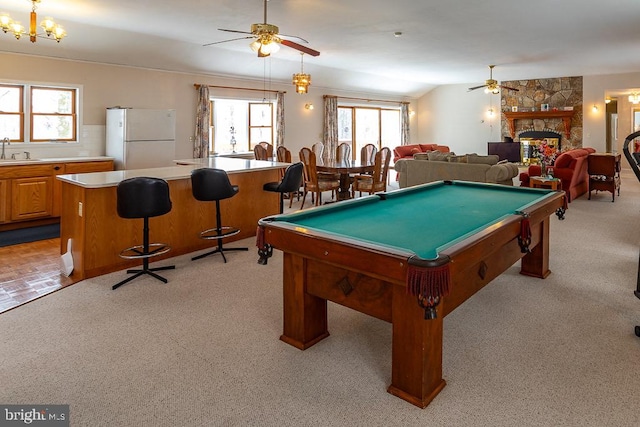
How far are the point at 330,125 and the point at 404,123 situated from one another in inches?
152

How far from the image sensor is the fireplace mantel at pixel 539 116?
12570 millimetres

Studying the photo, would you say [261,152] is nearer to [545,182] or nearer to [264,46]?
[264,46]

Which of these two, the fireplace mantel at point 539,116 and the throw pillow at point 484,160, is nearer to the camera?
the throw pillow at point 484,160

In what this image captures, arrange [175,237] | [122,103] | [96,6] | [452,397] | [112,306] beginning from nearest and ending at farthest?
[452,397]
[112,306]
[175,237]
[96,6]
[122,103]

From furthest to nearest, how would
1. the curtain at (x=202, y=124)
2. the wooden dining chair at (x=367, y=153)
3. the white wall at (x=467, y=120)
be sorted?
the white wall at (x=467, y=120)
the wooden dining chair at (x=367, y=153)
the curtain at (x=202, y=124)

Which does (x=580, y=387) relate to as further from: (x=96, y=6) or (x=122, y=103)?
(x=122, y=103)

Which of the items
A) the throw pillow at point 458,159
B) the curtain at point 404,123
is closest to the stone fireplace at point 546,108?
the curtain at point 404,123

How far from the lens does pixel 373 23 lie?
6422 millimetres

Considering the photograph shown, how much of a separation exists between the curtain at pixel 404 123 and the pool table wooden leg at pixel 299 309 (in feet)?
41.1

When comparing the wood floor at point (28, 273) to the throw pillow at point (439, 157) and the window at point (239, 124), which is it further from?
the throw pillow at point (439, 157)

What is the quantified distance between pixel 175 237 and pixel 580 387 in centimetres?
409

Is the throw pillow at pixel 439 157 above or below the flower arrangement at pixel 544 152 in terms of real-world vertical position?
below

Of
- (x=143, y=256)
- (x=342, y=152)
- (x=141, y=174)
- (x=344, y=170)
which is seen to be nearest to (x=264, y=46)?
(x=141, y=174)

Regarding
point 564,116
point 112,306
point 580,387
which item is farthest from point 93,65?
point 564,116
